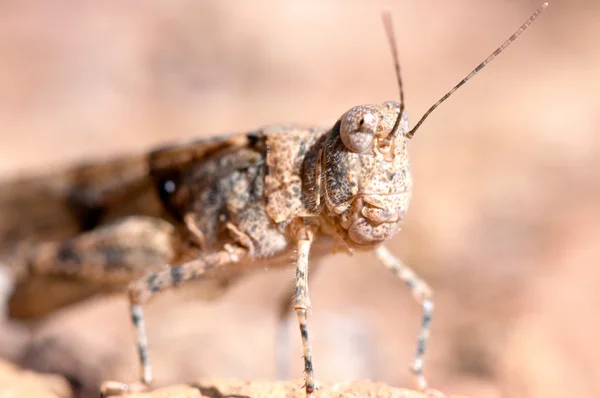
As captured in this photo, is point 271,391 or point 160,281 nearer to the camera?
point 271,391

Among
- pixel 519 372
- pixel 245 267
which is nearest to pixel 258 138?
pixel 245 267

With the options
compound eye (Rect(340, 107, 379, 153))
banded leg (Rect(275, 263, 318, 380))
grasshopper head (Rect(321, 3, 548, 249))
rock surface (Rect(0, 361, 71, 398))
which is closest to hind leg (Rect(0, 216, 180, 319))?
rock surface (Rect(0, 361, 71, 398))

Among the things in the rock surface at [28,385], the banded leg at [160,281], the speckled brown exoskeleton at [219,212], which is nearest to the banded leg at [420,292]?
the speckled brown exoskeleton at [219,212]

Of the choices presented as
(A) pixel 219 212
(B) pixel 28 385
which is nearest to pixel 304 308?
(A) pixel 219 212

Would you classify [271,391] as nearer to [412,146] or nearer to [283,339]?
[283,339]

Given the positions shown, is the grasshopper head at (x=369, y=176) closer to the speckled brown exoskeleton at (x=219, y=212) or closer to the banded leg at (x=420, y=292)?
the speckled brown exoskeleton at (x=219, y=212)

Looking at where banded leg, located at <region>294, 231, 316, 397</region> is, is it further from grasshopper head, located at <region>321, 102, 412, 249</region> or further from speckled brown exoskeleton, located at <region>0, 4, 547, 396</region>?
grasshopper head, located at <region>321, 102, 412, 249</region>
